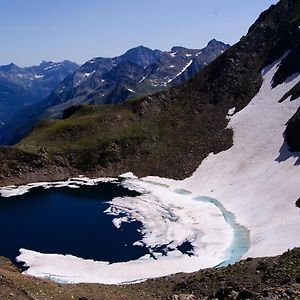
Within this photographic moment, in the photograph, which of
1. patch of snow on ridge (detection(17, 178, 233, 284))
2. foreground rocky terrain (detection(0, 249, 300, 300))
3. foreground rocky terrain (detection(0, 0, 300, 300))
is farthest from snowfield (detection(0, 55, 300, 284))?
foreground rocky terrain (detection(0, 249, 300, 300))

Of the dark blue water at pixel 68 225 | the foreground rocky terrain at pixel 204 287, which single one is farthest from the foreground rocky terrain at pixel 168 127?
the foreground rocky terrain at pixel 204 287

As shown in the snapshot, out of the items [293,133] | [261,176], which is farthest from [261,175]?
[293,133]

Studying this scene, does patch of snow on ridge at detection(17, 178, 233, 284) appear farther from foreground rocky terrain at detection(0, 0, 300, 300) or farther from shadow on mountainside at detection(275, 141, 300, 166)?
shadow on mountainside at detection(275, 141, 300, 166)

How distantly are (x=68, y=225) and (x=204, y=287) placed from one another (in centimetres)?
4135

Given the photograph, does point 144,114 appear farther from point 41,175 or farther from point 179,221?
point 179,221

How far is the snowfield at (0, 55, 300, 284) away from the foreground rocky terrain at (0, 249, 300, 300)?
11.4 meters

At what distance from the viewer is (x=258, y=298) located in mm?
33312

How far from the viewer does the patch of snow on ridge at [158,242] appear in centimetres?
5831

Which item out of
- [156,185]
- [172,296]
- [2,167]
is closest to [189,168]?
[156,185]

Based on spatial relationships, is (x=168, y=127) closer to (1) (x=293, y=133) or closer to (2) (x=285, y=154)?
(1) (x=293, y=133)

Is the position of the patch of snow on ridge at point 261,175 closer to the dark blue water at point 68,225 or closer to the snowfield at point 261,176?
the snowfield at point 261,176

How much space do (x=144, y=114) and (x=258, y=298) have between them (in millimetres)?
98061

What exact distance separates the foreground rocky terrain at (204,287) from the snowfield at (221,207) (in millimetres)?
11352

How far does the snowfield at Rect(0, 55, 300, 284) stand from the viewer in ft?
198
